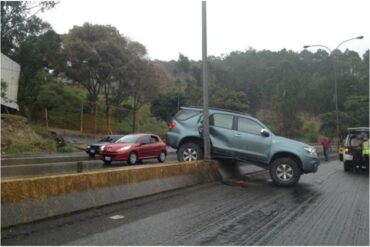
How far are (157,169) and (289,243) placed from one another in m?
4.61

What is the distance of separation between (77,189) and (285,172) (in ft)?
23.2

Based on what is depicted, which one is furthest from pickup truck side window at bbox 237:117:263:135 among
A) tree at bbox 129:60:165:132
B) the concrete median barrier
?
tree at bbox 129:60:165:132

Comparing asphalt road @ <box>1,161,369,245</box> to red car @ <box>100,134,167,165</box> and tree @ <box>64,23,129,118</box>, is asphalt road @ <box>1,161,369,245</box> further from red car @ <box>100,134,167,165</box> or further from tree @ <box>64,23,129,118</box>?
tree @ <box>64,23,129,118</box>

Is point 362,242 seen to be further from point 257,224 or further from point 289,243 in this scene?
point 257,224

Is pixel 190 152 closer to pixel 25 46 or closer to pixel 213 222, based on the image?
pixel 213 222

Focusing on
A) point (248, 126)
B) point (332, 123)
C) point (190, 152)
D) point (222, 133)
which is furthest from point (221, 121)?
point (332, 123)

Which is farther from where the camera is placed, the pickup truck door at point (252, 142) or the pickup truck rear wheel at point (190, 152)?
the pickup truck rear wheel at point (190, 152)

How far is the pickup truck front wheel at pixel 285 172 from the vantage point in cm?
1294

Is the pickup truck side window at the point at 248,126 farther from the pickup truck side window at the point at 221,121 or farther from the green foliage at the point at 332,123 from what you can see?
the green foliage at the point at 332,123

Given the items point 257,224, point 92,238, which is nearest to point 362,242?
point 257,224

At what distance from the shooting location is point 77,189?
7.67 metres

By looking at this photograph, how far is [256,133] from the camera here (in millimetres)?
13297

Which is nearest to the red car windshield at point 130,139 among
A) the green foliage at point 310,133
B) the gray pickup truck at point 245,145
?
the gray pickup truck at point 245,145

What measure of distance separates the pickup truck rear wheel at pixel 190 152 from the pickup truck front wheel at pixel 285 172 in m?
2.20
